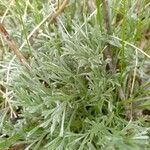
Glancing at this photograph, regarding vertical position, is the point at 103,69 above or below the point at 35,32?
below

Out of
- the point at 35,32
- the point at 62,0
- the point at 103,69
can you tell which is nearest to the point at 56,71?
the point at 103,69

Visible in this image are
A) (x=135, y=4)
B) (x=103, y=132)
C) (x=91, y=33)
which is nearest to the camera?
(x=103, y=132)

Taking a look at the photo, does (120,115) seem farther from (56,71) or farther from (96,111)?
(56,71)

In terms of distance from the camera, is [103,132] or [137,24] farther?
[137,24]

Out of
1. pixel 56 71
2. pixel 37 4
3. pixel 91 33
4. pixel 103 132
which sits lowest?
pixel 103 132

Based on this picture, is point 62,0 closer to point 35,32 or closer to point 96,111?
point 35,32

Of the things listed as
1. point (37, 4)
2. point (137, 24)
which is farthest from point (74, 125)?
point (37, 4)

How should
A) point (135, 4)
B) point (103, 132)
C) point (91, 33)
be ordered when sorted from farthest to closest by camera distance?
point (135, 4) → point (91, 33) → point (103, 132)
